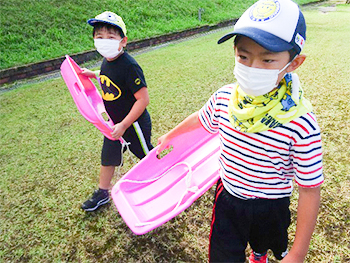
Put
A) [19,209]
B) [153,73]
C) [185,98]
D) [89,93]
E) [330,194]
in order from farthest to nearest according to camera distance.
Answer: [153,73] → [185,98] → [89,93] → [19,209] → [330,194]

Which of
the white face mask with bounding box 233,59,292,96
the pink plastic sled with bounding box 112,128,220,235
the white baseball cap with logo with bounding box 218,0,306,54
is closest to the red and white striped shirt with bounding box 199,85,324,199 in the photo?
the white face mask with bounding box 233,59,292,96

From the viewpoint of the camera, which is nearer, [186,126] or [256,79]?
[256,79]

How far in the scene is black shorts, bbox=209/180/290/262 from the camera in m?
1.11

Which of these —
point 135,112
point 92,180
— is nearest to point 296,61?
point 135,112

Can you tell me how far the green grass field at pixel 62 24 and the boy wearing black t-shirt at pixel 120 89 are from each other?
508 cm

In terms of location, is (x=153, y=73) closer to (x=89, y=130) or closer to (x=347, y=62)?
(x=89, y=130)

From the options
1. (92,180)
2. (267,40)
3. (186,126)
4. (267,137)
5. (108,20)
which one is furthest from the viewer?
(92,180)

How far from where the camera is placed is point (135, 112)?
1.71m

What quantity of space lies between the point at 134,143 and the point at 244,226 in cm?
101

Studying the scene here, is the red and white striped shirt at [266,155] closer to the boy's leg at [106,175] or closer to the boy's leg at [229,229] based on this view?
the boy's leg at [229,229]

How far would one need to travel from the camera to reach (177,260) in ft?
5.34

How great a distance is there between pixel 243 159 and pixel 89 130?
2.55 meters

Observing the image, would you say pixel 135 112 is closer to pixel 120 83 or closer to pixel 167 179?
pixel 120 83

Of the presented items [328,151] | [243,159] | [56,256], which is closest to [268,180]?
[243,159]
